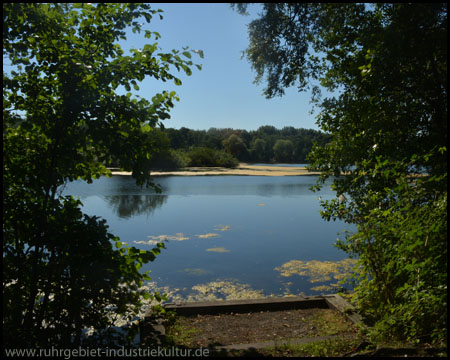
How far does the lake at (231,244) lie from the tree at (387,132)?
240 cm

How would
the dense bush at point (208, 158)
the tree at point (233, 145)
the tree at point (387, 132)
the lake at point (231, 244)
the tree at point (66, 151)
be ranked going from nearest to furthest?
the tree at point (66, 151) < the tree at point (387, 132) < the lake at point (231, 244) < the dense bush at point (208, 158) < the tree at point (233, 145)

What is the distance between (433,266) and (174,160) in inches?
1947

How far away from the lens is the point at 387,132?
442 centimetres

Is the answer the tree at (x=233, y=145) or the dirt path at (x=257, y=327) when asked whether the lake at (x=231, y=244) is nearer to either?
the dirt path at (x=257, y=327)

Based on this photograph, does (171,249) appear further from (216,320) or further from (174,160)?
(174,160)

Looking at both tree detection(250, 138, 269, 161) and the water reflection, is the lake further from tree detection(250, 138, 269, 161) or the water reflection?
tree detection(250, 138, 269, 161)

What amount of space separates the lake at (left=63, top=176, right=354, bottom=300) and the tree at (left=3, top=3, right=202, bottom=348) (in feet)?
1.29

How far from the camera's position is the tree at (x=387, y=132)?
3.37m

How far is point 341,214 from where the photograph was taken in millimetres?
6770

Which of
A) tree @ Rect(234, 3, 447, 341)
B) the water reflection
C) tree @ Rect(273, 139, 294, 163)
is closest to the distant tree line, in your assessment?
tree @ Rect(273, 139, 294, 163)

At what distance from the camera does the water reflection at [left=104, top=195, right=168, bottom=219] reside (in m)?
16.8

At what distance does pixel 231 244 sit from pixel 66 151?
8.89m

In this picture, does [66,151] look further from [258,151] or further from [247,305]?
[258,151]

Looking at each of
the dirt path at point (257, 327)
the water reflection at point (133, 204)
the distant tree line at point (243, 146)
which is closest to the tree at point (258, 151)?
the distant tree line at point (243, 146)
